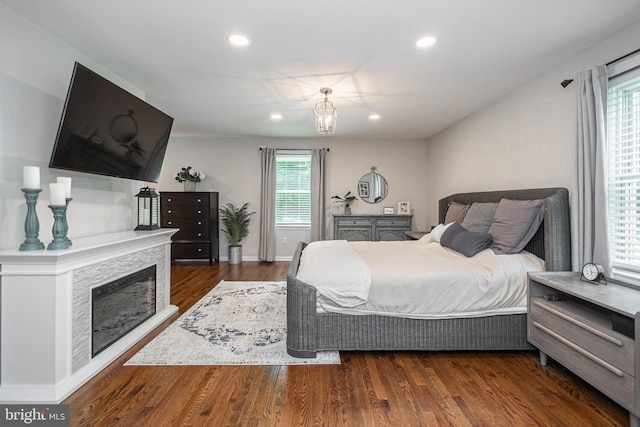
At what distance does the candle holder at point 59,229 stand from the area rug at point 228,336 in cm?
99

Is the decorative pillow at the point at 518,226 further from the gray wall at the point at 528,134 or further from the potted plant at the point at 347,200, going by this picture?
the potted plant at the point at 347,200

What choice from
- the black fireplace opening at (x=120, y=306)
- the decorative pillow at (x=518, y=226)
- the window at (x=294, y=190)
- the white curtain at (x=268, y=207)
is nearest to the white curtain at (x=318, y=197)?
the window at (x=294, y=190)

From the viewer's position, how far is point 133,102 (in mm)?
2678

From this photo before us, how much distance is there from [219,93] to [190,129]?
7.06 ft

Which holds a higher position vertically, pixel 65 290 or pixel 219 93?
pixel 219 93

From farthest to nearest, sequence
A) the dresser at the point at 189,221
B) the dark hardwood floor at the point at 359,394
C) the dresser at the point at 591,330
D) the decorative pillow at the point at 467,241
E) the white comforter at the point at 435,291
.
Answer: the dresser at the point at 189,221 < the decorative pillow at the point at 467,241 < the white comforter at the point at 435,291 < the dark hardwood floor at the point at 359,394 < the dresser at the point at 591,330

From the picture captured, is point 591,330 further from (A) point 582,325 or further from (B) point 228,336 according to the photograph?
(B) point 228,336

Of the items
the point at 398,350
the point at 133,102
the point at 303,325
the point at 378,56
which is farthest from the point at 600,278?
the point at 133,102

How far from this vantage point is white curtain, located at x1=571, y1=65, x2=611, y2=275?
2.25 m

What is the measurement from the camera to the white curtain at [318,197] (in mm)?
6176

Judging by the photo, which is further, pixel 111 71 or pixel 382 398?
pixel 111 71

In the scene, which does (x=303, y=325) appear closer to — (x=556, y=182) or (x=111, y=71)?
(x=556, y=182)

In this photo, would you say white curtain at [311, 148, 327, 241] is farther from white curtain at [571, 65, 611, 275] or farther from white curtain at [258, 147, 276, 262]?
white curtain at [571, 65, 611, 275]

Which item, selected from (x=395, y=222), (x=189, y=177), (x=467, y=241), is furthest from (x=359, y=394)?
(x=189, y=177)
